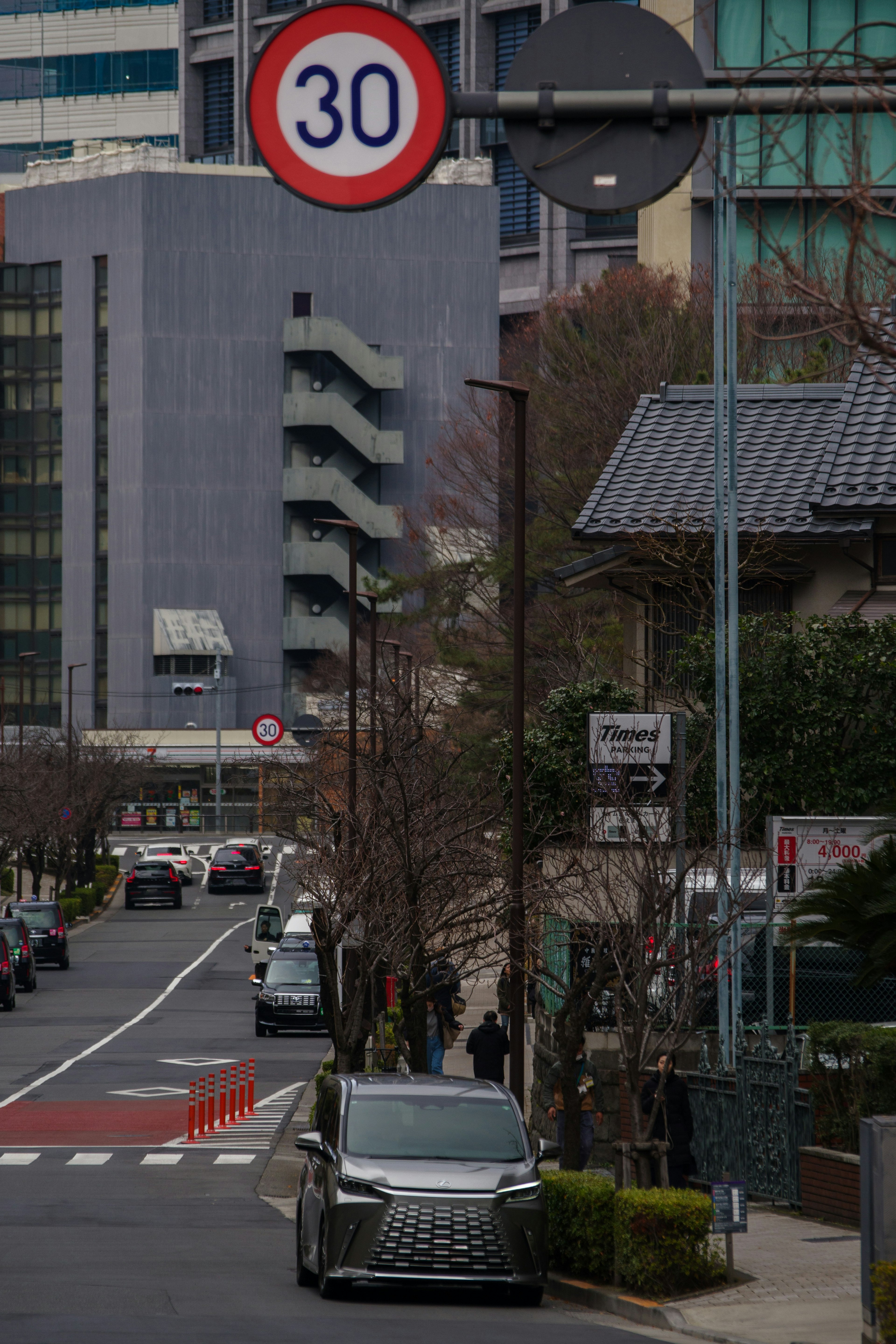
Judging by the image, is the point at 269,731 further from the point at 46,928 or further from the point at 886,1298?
the point at 886,1298

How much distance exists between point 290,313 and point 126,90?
31018 mm

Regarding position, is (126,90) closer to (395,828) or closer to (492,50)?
(492,50)

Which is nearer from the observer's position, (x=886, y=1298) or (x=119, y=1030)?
(x=886, y=1298)

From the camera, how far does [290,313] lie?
318 feet

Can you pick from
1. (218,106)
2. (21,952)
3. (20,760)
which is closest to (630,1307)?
(21,952)

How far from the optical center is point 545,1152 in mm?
13797

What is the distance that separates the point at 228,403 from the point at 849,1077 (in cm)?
8328

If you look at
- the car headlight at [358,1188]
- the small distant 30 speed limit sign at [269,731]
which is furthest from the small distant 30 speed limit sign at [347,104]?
the small distant 30 speed limit sign at [269,731]

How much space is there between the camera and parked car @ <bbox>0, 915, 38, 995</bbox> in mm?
44531

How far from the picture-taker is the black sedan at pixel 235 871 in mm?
73750

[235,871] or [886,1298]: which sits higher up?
[886,1298]

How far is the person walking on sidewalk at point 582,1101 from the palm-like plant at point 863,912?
3026 millimetres

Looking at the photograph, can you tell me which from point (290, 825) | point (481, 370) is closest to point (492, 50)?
point (481, 370)

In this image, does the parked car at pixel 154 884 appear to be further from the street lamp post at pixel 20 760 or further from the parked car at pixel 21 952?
the parked car at pixel 21 952
